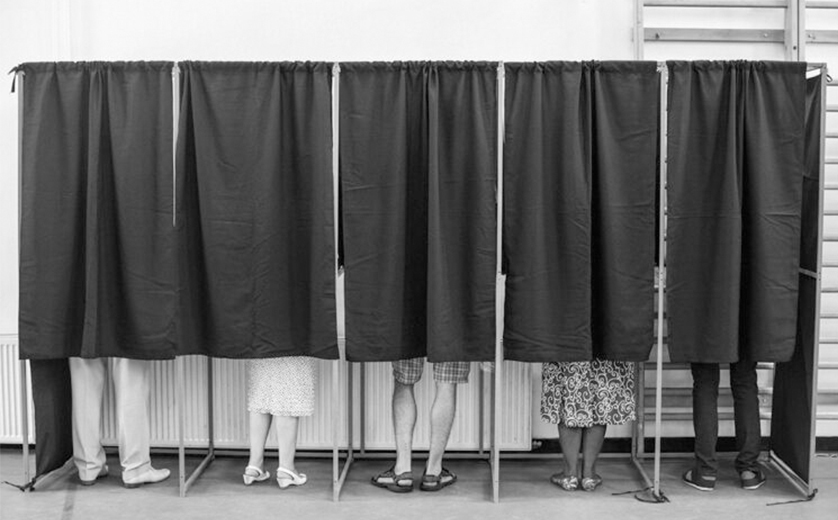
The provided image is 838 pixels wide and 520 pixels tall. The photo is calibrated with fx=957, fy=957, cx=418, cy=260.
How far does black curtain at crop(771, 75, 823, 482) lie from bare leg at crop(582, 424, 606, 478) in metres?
0.86

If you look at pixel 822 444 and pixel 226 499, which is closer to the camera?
pixel 226 499

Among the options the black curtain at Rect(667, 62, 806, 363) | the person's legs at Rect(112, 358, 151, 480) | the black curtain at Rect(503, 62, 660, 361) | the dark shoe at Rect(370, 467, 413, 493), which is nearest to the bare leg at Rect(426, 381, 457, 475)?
the dark shoe at Rect(370, 467, 413, 493)

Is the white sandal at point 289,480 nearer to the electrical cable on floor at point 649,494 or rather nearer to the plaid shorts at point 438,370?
the plaid shorts at point 438,370

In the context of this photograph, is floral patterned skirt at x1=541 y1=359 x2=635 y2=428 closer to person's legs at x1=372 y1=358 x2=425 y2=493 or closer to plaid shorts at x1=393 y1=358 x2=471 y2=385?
plaid shorts at x1=393 y1=358 x2=471 y2=385

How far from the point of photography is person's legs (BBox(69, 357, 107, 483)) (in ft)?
13.9

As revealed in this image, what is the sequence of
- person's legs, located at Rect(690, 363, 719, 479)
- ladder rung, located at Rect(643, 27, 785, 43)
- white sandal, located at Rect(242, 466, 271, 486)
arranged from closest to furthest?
person's legs, located at Rect(690, 363, 719, 479) → white sandal, located at Rect(242, 466, 271, 486) → ladder rung, located at Rect(643, 27, 785, 43)

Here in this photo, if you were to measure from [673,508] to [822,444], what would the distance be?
1.23m

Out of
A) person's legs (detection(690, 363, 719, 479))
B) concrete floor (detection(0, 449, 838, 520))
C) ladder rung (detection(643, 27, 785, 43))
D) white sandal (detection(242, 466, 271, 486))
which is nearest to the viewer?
concrete floor (detection(0, 449, 838, 520))

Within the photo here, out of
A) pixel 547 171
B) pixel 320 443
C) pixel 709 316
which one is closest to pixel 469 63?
pixel 547 171

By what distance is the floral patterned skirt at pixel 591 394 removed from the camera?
4.19 m

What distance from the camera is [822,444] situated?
4.80m

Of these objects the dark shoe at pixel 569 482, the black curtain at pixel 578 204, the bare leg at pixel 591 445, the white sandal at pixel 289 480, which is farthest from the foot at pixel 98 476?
the bare leg at pixel 591 445

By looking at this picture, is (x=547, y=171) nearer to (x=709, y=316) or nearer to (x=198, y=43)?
(x=709, y=316)

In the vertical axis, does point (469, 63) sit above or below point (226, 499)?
above
